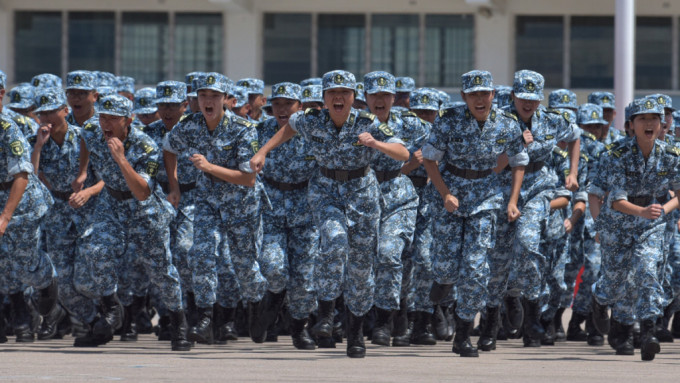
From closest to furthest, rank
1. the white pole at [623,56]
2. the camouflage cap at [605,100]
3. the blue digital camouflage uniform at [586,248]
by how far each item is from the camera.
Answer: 1. the blue digital camouflage uniform at [586,248]
2. the camouflage cap at [605,100]
3. the white pole at [623,56]

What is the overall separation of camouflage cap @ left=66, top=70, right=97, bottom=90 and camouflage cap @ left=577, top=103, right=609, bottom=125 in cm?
490

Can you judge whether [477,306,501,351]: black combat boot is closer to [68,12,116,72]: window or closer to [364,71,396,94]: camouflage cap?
[364,71,396,94]: camouflage cap

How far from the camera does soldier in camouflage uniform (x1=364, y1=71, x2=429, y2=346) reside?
1208 centimetres

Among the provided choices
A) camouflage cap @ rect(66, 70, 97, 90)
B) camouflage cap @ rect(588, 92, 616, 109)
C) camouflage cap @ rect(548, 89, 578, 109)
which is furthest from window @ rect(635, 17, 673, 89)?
camouflage cap @ rect(66, 70, 97, 90)

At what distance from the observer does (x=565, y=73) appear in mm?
28281

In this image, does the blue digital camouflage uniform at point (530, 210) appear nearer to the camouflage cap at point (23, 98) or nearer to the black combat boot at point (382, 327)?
the black combat boot at point (382, 327)

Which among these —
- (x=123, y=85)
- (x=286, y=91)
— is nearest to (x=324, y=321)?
(x=286, y=91)

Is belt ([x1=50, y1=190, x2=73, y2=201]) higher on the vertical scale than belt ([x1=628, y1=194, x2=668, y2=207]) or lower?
higher

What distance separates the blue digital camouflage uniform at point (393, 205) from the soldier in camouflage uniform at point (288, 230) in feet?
1.96

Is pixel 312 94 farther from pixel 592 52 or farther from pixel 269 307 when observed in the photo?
pixel 592 52

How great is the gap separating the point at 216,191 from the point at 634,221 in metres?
3.25

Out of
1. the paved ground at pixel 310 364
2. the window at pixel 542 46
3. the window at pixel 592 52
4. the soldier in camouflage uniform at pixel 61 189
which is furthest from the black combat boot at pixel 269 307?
the window at pixel 592 52

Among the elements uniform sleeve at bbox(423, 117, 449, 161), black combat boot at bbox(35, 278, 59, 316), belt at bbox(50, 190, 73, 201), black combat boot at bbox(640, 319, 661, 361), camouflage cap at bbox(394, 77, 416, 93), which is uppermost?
→ camouflage cap at bbox(394, 77, 416, 93)

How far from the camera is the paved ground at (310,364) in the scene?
9492mm
